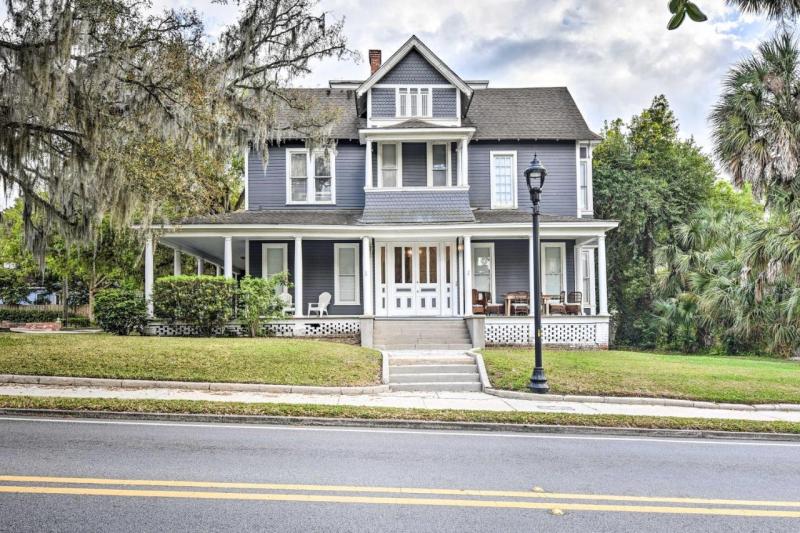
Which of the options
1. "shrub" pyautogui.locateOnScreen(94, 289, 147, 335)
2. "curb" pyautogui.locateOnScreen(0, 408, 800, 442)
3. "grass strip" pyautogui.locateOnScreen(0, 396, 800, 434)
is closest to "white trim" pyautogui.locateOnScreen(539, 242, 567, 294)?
"grass strip" pyautogui.locateOnScreen(0, 396, 800, 434)

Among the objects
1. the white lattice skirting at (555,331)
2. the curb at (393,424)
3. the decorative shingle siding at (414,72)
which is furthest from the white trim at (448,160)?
the curb at (393,424)

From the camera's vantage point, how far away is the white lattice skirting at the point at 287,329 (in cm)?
1606

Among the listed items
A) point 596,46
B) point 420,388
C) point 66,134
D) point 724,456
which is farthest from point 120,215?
point 596,46

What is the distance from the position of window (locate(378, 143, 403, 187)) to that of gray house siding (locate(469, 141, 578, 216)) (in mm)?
2802

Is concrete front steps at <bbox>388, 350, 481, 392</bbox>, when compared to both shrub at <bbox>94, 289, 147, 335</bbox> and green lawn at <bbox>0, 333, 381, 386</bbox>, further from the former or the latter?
shrub at <bbox>94, 289, 147, 335</bbox>

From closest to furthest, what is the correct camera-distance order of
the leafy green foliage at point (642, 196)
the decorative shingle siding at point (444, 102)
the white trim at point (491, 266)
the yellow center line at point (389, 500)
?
the yellow center line at point (389, 500), the decorative shingle siding at point (444, 102), the white trim at point (491, 266), the leafy green foliage at point (642, 196)

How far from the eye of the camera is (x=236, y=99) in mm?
14383

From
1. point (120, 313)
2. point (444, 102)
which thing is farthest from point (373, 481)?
point (444, 102)

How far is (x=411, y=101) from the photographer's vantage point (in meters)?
19.0

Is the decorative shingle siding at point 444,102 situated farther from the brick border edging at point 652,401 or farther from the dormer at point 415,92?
the brick border edging at point 652,401

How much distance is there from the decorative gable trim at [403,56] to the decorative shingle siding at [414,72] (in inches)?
6.8

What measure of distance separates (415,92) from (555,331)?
9371 millimetres

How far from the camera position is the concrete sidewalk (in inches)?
371

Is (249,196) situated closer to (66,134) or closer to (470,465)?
(66,134)
